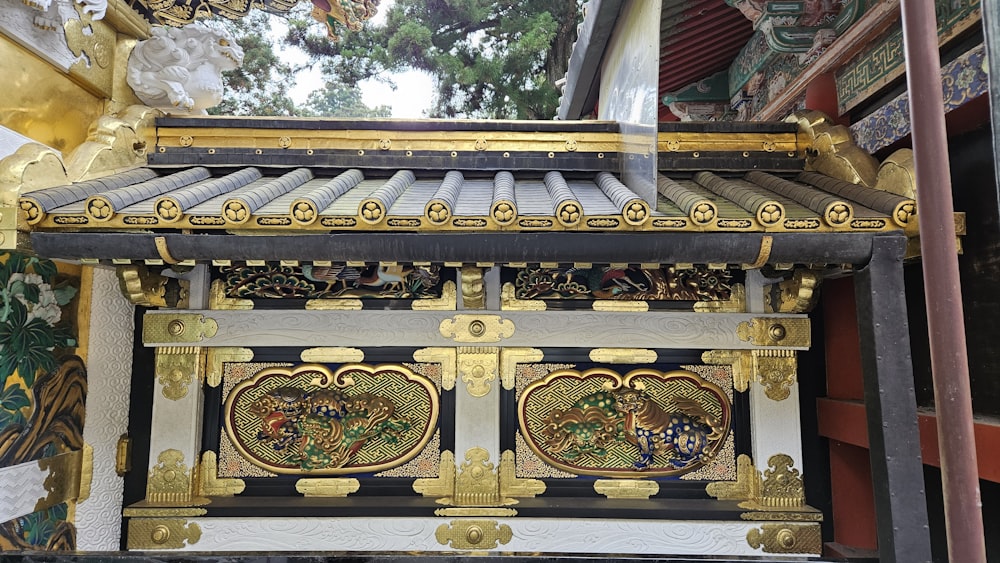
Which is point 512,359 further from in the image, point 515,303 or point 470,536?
point 470,536

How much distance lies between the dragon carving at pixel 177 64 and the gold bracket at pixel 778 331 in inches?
168

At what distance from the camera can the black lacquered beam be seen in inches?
113

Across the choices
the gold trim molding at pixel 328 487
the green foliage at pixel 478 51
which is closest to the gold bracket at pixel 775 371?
the gold trim molding at pixel 328 487

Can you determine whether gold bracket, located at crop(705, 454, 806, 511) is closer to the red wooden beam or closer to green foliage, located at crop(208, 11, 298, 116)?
the red wooden beam

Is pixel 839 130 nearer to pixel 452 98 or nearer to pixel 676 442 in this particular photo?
pixel 676 442

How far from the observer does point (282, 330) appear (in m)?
4.18

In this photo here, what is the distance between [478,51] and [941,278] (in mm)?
13751

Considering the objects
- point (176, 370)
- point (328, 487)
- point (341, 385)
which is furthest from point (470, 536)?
point (176, 370)

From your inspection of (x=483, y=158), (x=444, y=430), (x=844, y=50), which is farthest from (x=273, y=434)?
(x=844, y=50)

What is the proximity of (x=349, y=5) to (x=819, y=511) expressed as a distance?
5.31 metres

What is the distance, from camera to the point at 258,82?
16.1 m

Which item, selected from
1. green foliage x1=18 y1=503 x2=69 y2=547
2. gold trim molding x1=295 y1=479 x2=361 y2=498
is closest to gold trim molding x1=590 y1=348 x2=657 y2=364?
gold trim molding x1=295 y1=479 x2=361 y2=498

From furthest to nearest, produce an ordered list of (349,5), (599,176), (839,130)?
(349,5), (599,176), (839,130)

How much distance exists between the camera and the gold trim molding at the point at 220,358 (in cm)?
421
